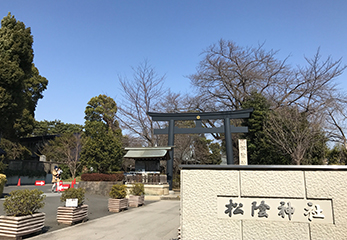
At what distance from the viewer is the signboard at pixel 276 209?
11.0 feet

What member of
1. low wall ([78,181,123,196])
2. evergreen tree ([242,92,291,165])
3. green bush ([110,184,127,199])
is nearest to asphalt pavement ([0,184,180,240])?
green bush ([110,184,127,199])

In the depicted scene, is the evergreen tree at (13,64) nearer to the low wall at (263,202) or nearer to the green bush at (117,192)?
the green bush at (117,192)

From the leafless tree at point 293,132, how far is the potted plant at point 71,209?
13.6m

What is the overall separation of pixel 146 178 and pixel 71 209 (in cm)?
1091

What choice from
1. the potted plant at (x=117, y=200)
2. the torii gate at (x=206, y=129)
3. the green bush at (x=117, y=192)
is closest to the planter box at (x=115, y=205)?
the potted plant at (x=117, y=200)

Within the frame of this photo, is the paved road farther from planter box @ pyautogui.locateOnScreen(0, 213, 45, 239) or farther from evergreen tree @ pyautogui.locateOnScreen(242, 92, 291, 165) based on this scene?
evergreen tree @ pyautogui.locateOnScreen(242, 92, 291, 165)

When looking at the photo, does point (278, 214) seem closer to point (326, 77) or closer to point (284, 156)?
point (284, 156)

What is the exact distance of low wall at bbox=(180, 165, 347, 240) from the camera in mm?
3348

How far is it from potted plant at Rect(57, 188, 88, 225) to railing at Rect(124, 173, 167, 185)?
10119 millimetres

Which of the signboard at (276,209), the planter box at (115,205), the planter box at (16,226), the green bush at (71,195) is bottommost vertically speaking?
the planter box at (115,205)

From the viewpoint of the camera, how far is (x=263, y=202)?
3.55 m

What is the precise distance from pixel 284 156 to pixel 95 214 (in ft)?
47.4

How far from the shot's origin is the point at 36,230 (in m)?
5.94

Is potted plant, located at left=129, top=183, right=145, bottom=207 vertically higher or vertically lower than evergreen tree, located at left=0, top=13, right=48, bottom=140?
lower
